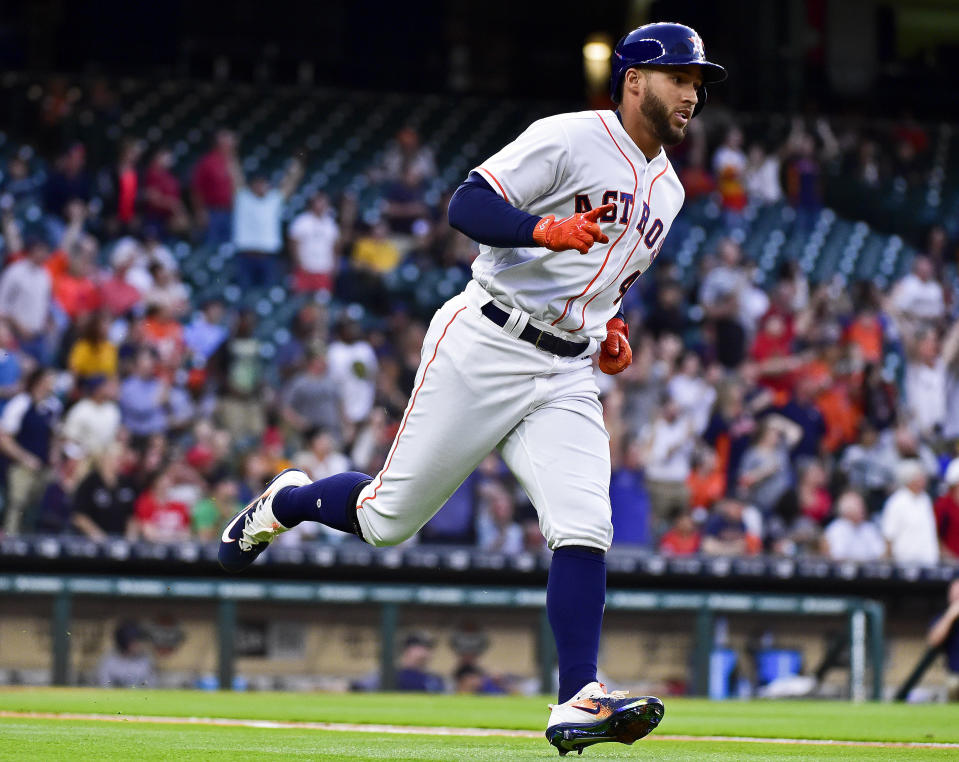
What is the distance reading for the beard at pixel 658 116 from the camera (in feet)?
14.3

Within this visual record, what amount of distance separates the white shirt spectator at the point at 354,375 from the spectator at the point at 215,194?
202cm

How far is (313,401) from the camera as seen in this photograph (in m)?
11.2

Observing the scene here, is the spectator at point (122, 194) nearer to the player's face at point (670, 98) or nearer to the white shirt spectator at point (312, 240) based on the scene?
the white shirt spectator at point (312, 240)

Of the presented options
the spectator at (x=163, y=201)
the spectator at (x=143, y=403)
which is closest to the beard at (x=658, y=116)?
the spectator at (x=143, y=403)

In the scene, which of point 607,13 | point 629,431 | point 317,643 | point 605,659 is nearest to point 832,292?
point 629,431

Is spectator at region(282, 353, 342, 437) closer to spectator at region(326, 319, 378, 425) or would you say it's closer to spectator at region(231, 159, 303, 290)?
spectator at region(326, 319, 378, 425)

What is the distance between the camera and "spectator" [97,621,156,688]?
31.6ft

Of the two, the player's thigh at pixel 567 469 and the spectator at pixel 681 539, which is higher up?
the player's thigh at pixel 567 469

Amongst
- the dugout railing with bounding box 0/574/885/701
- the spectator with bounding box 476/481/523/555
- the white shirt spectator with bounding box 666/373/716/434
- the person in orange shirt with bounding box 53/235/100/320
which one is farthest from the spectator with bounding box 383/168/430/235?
the dugout railing with bounding box 0/574/885/701

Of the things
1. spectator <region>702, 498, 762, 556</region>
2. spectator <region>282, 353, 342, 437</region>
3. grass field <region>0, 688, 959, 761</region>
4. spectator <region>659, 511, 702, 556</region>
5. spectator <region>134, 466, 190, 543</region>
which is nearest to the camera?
grass field <region>0, 688, 959, 761</region>

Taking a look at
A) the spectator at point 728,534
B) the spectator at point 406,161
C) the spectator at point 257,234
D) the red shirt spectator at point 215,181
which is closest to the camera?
the spectator at point 728,534

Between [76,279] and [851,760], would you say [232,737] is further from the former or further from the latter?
[76,279]

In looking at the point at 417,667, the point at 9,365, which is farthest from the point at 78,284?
the point at 417,667

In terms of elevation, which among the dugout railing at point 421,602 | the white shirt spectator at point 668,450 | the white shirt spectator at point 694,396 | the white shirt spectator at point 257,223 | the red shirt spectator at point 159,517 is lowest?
the dugout railing at point 421,602
